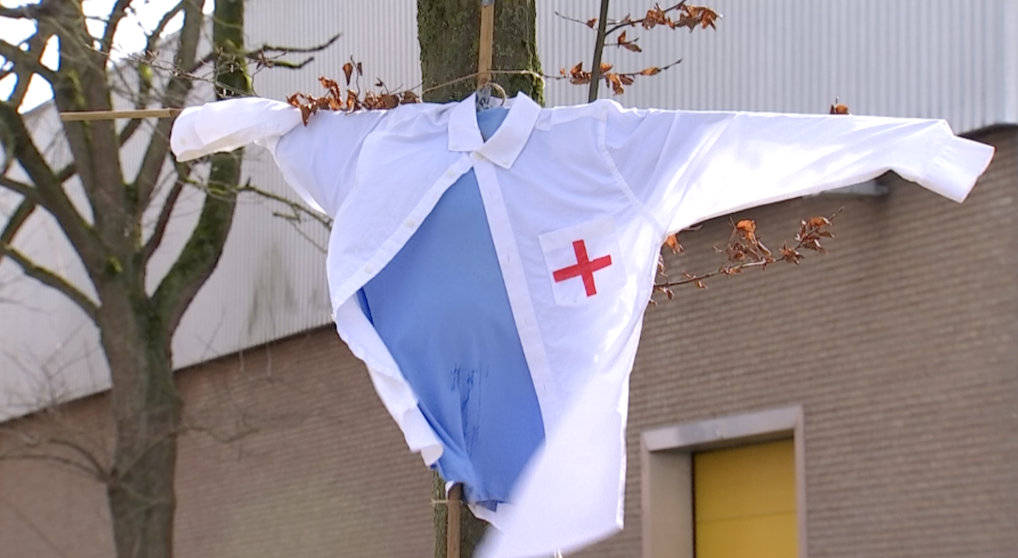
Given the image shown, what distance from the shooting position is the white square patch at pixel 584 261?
13.8 feet

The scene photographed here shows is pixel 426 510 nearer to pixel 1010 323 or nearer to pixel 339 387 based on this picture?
pixel 339 387

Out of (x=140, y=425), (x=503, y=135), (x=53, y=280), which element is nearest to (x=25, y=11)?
(x=53, y=280)

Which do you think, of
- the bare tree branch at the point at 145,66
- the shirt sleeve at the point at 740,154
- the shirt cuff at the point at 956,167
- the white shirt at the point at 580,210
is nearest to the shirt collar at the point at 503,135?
the white shirt at the point at 580,210

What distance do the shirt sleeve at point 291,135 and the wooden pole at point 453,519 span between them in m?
0.92

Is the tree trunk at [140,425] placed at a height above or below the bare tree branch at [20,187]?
below

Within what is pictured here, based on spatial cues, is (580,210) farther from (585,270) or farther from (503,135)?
(503,135)

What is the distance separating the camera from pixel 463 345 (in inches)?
165

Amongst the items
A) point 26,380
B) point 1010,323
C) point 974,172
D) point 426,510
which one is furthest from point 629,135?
point 26,380

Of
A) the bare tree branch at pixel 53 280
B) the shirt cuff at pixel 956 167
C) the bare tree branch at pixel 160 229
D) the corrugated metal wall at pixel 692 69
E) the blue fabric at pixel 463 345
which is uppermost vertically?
the corrugated metal wall at pixel 692 69

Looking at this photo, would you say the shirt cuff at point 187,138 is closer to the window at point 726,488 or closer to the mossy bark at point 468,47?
the mossy bark at point 468,47

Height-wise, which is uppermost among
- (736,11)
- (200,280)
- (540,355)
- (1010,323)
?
(736,11)

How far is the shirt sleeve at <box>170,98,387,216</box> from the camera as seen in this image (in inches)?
179

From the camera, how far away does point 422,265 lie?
14.1 ft

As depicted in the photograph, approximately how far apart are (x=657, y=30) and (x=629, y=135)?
8.17 m
